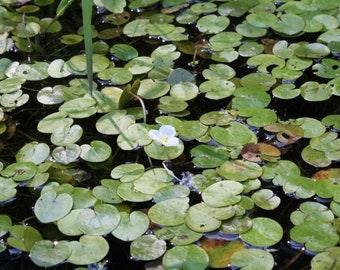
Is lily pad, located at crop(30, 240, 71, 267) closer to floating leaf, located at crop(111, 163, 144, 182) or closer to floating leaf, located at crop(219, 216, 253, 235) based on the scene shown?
floating leaf, located at crop(111, 163, 144, 182)

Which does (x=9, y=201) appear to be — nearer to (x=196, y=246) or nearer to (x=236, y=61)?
(x=196, y=246)

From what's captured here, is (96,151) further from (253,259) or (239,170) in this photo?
(253,259)

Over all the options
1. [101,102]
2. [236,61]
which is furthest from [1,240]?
[236,61]

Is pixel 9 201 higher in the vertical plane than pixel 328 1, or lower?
lower

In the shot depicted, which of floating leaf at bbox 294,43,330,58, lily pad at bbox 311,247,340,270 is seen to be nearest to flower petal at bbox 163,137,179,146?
lily pad at bbox 311,247,340,270

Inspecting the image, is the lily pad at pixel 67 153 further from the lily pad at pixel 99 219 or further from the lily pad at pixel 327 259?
the lily pad at pixel 327 259

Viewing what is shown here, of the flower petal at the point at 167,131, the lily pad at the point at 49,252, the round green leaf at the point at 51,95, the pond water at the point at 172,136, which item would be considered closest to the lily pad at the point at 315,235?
the pond water at the point at 172,136
